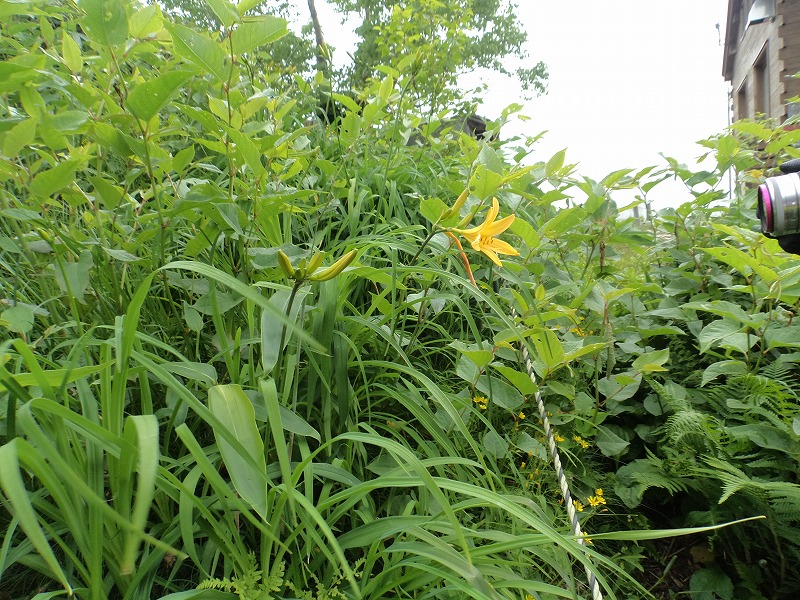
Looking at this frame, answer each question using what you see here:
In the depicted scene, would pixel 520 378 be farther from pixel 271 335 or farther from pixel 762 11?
pixel 762 11

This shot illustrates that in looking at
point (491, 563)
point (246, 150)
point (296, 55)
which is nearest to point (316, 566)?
point (491, 563)

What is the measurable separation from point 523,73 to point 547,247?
15.4 meters

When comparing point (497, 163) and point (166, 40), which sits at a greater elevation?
point (166, 40)

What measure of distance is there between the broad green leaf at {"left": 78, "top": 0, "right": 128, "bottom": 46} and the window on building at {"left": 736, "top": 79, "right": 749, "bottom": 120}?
15.0m

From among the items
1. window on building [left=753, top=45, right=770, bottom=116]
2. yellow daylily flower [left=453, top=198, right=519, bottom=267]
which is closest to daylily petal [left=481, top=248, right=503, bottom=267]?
yellow daylily flower [left=453, top=198, right=519, bottom=267]

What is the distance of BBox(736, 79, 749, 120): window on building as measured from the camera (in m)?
13.0

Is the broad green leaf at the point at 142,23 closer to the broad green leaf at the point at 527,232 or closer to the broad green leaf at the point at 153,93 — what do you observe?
the broad green leaf at the point at 153,93

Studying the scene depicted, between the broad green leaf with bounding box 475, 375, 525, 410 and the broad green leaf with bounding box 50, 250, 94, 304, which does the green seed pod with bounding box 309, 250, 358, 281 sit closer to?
the broad green leaf with bounding box 50, 250, 94, 304

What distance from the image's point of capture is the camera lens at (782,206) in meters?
1.14

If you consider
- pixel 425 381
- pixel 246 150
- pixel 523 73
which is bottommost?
pixel 425 381

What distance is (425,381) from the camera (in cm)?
91

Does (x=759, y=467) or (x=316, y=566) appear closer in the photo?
(x=316, y=566)

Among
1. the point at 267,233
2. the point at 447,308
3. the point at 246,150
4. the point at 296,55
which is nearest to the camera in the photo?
the point at 246,150

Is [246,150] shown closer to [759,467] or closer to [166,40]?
[166,40]
